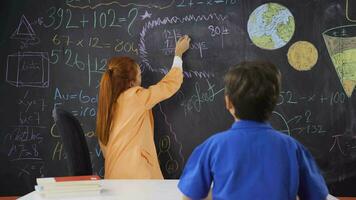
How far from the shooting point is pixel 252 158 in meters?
1.47

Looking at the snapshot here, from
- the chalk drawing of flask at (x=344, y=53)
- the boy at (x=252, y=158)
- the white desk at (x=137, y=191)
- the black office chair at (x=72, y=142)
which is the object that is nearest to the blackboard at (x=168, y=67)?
the chalk drawing of flask at (x=344, y=53)

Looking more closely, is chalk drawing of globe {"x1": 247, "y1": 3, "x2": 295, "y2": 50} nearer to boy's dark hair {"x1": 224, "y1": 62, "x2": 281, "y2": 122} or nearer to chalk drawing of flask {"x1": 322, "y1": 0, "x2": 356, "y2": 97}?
chalk drawing of flask {"x1": 322, "y1": 0, "x2": 356, "y2": 97}

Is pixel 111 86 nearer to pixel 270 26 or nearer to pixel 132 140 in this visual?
pixel 132 140

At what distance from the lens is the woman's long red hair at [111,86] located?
3.05 metres

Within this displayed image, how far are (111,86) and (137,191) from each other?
1.13 meters

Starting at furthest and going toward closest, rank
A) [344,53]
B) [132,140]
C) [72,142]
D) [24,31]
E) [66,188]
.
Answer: [24,31] → [344,53] → [132,140] → [72,142] → [66,188]

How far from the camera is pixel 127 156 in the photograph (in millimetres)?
2984

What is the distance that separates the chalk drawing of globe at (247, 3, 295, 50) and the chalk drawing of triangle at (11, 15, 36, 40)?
160 centimetres

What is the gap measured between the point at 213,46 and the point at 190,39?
0.56 feet

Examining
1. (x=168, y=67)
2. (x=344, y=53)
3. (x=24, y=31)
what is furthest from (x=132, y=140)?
(x=344, y=53)

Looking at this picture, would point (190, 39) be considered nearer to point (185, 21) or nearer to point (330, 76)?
point (185, 21)

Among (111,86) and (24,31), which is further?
(24,31)

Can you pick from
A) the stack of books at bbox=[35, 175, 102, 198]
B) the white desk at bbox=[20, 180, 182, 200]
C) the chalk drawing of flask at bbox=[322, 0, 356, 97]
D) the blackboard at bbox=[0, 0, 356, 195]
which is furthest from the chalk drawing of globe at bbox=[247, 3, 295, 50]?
the stack of books at bbox=[35, 175, 102, 198]

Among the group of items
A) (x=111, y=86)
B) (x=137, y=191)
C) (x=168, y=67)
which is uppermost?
(x=168, y=67)
